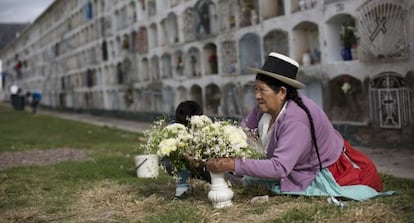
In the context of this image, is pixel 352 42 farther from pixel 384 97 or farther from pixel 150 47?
pixel 150 47

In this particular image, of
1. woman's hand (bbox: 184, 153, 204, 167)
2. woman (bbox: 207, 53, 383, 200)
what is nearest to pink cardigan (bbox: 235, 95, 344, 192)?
woman (bbox: 207, 53, 383, 200)

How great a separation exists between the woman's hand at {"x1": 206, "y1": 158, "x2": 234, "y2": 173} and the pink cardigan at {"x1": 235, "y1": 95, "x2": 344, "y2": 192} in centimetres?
4

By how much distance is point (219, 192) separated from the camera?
365 centimetres

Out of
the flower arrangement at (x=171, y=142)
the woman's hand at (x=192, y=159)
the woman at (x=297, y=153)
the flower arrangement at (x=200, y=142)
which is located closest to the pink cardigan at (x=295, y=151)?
the woman at (x=297, y=153)

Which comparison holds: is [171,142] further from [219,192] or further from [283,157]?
[283,157]

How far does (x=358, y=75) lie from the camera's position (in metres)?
7.66

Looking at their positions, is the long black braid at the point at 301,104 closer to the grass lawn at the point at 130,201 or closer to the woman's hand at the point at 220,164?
the grass lawn at the point at 130,201

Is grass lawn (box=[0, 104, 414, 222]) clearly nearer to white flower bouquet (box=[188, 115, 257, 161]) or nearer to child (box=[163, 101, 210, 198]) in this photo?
child (box=[163, 101, 210, 198])

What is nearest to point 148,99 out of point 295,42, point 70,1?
point 295,42

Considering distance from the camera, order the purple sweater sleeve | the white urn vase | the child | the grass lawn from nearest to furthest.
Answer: the grass lawn
the purple sweater sleeve
the white urn vase
the child

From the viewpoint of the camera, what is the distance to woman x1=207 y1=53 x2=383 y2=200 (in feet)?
11.3

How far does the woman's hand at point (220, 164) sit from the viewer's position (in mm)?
3514

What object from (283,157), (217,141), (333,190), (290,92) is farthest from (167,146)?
(333,190)

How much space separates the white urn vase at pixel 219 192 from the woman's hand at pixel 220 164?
98mm
